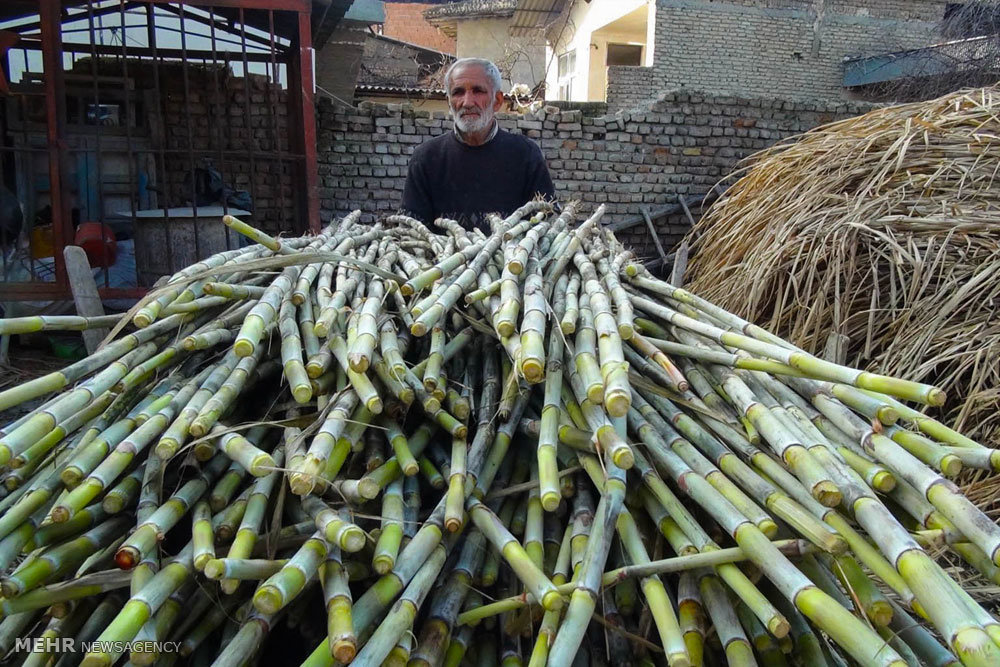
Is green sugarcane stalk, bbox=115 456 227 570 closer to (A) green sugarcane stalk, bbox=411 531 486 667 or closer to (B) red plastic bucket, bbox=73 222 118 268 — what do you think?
(A) green sugarcane stalk, bbox=411 531 486 667

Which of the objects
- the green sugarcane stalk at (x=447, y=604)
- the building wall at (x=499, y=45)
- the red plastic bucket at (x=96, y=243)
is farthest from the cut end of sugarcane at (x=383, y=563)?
the building wall at (x=499, y=45)

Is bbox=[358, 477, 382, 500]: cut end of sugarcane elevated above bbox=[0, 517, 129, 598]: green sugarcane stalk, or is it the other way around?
bbox=[358, 477, 382, 500]: cut end of sugarcane

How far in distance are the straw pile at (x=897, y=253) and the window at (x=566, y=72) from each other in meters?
10.7

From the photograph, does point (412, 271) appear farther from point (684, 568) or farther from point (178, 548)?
point (684, 568)

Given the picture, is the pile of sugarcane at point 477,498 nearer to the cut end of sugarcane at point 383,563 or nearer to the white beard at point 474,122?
the cut end of sugarcane at point 383,563

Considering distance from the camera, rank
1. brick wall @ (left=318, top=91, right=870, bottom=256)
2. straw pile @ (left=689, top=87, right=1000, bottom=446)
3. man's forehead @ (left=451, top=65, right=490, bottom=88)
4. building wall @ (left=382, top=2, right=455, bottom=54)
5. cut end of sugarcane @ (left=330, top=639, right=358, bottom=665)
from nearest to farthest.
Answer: cut end of sugarcane @ (left=330, top=639, right=358, bottom=665) → straw pile @ (left=689, top=87, right=1000, bottom=446) → man's forehead @ (left=451, top=65, right=490, bottom=88) → brick wall @ (left=318, top=91, right=870, bottom=256) → building wall @ (left=382, top=2, right=455, bottom=54)

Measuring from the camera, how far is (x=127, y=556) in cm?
94

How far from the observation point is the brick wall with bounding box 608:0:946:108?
403 inches

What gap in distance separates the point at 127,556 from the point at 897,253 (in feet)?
10.6

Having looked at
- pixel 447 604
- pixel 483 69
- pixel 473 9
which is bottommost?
pixel 447 604

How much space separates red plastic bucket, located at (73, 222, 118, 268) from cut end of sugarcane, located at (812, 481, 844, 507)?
16.3ft

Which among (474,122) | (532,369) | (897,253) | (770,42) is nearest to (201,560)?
(532,369)

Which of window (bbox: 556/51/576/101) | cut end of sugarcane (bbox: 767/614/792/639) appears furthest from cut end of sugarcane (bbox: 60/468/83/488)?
window (bbox: 556/51/576/101)

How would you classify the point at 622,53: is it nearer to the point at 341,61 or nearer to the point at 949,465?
the point at 341,61
